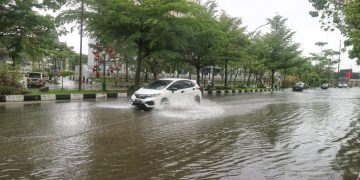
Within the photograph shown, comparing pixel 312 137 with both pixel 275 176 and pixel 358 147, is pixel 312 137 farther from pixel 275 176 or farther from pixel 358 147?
pixel 275 176

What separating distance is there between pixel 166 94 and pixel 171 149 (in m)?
7.85

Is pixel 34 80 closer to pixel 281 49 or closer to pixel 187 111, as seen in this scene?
pixel 187 111

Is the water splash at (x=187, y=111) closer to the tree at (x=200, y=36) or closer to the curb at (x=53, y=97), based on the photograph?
the curb at (x=53, y=97)

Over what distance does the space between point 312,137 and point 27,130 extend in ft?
24.3

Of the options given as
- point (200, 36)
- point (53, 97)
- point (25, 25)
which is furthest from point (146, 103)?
point (25, 25)

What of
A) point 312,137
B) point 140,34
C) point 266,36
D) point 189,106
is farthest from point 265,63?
point 312,137

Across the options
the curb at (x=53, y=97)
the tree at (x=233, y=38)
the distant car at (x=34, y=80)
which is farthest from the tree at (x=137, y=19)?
the tree at (x=233, y=38)

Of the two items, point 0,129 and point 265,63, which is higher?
point 265,63

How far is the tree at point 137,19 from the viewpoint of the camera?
2097 centimetres

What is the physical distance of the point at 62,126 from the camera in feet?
30.6

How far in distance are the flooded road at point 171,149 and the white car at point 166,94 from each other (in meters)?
2.76

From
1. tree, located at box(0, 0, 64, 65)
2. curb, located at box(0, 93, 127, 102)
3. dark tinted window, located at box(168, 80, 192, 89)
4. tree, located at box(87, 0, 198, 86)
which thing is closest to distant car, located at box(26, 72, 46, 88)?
tree, located at box(0, 0, 64, 65)

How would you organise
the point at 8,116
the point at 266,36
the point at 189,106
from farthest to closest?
1. the point at 266,36
2. the point at 189,106
3. the point at 8,116

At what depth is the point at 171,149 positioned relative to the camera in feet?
23.1
